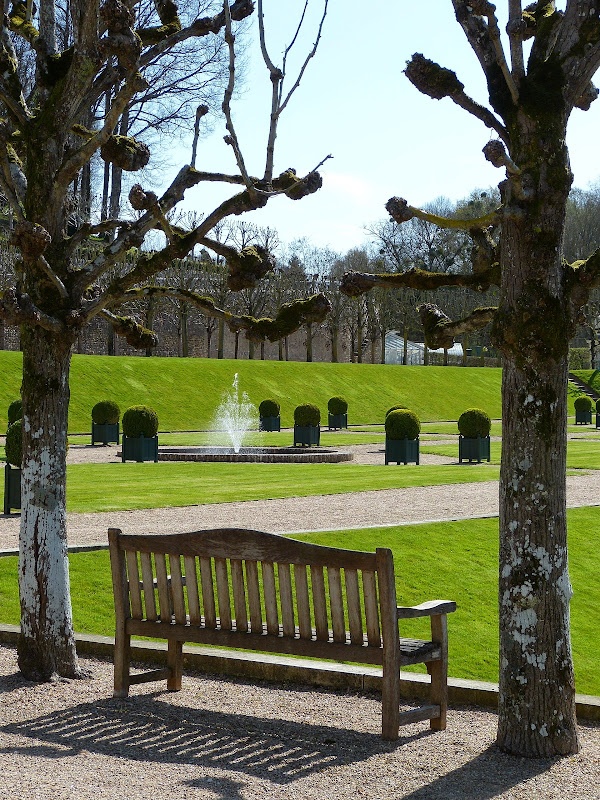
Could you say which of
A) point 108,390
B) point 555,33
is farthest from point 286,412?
point 555,33

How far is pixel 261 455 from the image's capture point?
23.5 meters

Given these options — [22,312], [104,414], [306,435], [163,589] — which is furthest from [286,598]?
[104,414]

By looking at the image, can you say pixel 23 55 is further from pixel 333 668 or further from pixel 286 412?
pixel 333 668

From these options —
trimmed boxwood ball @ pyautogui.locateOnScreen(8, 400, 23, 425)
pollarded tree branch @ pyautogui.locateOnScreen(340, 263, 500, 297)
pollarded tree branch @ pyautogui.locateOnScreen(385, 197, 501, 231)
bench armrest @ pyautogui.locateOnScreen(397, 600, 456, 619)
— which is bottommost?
bench armrest @ pyautogui.locateOnScreen(397, 600, 456, 619)

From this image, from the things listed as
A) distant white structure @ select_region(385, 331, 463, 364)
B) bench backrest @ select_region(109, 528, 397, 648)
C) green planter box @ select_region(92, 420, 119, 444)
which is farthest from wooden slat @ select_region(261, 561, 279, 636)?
distant white structure @ select_region(385, 331, 463, 364)

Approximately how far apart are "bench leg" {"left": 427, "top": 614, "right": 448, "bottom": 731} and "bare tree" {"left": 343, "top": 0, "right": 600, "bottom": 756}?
0.46m

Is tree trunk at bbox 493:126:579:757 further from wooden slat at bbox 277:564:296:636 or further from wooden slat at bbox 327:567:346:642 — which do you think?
wooden slat at bbox 277:564:296:636

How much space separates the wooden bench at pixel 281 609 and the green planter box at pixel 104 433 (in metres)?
22.8

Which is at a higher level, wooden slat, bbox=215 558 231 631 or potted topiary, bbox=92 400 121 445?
potted topiary, bbox=92 400 121 445

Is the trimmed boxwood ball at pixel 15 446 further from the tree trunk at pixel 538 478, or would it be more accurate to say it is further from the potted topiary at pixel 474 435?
the potted topiary at pixel 474 435

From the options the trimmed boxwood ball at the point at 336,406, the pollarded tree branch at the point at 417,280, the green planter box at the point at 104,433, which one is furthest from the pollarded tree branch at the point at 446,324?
the trimmed boxwood ball at the point at 336,406

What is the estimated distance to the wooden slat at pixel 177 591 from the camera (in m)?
5.86

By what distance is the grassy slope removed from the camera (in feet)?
122

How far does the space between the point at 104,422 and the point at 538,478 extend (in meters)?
24.5
